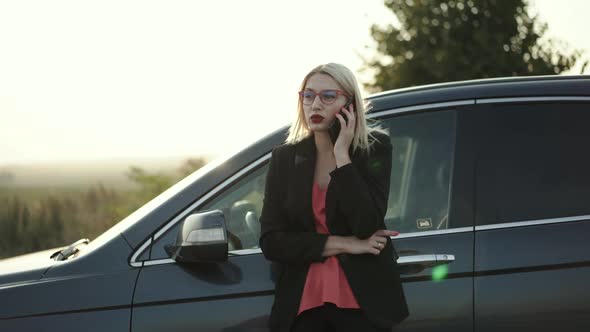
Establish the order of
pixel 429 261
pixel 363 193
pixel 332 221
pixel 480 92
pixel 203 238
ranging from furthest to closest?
pixel 480 92 → pixel 429 261 → pixel 203 238 → pixel 332 221 → pixel 363 193

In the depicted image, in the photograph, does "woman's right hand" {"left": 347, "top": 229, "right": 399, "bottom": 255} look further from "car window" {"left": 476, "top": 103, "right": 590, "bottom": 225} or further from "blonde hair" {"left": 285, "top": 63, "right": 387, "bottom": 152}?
"car window" {"left": 476, "top": 103, "right": 590, "bottom": 225}

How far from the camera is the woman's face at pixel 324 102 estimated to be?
338cm

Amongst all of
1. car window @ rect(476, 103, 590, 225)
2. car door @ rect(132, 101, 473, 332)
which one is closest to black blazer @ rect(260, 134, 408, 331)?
car door @ rect(132, 101, 473, 332)

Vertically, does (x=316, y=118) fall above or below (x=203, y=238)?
above

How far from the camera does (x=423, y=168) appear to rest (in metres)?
3.95

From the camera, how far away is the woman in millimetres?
3246

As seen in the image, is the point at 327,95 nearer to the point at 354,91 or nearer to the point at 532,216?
the point at 354,91

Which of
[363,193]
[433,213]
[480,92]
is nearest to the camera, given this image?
[363,193]

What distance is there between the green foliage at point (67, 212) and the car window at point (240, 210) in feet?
29.8

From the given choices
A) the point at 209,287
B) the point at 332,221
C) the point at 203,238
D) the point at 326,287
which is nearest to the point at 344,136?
the point at 332,221

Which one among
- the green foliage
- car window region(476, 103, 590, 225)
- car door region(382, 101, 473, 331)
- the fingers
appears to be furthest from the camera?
the green foliage

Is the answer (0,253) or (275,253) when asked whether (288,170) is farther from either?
(0,253)

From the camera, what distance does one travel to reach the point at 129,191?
17.3 m

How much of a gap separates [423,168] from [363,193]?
80 cm
